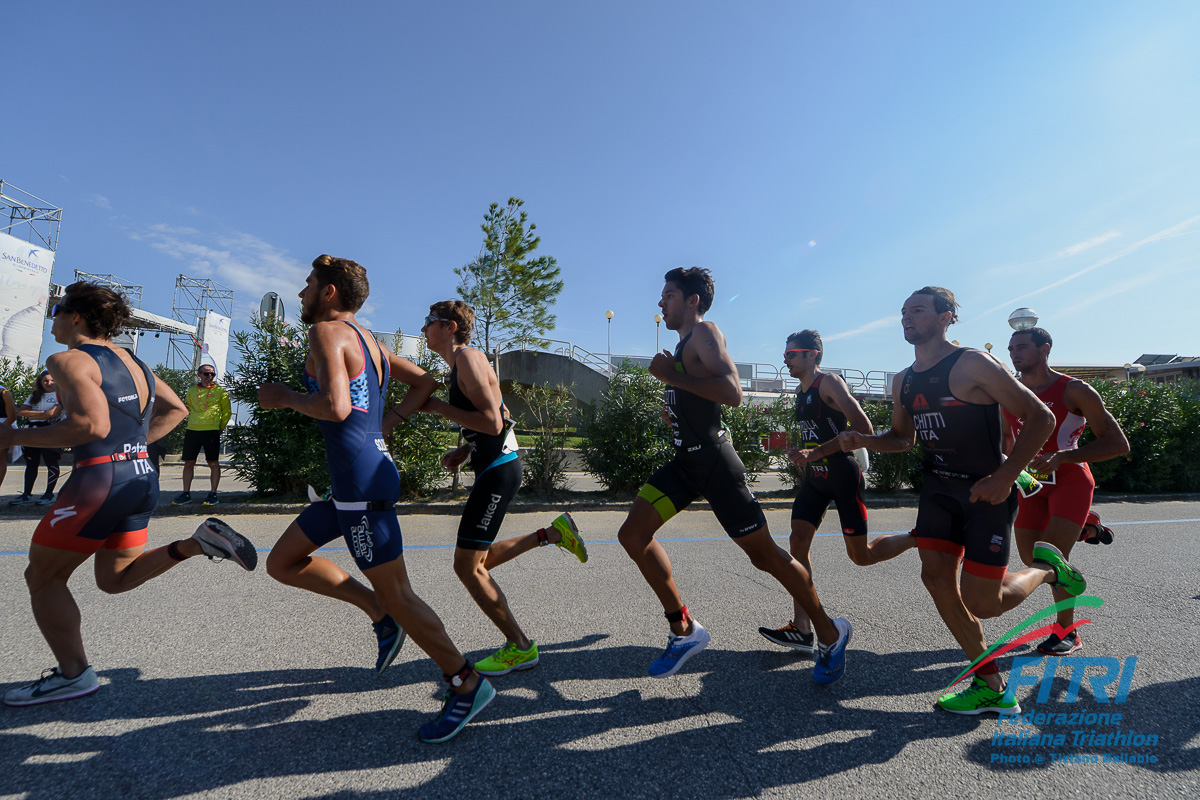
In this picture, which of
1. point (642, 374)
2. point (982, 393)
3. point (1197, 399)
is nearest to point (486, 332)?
point (642, 374)

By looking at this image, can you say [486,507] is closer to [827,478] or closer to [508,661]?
[508,661]

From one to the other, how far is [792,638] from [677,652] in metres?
0.91

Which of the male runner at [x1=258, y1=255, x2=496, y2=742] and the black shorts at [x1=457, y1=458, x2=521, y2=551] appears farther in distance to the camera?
the black shorts at [x1=457, y1=458, x2=521, y2=551]

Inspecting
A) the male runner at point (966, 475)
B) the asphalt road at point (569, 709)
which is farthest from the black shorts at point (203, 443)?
the male runner at point (966, 475)

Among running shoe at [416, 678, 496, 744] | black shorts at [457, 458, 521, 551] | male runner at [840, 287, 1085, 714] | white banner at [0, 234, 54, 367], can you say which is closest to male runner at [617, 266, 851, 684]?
male runner at [840, 287, 1085, 714]

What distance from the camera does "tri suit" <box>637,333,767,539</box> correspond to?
3.18 m

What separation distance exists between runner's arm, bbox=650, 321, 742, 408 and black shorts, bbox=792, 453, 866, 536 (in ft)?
3.89

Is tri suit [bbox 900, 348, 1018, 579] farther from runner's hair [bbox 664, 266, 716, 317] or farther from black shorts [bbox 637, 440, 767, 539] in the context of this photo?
runner's hair [bbox 664, 266, 716, 317]

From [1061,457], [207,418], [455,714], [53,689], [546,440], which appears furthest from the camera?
[546,440]

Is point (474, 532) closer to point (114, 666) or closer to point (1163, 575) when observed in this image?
point (114, 666)

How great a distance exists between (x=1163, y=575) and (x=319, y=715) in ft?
23.7

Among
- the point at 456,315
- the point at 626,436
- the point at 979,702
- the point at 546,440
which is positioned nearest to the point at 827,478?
the point at 979,702

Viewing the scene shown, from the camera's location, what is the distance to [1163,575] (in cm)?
555

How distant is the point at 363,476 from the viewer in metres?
2.55
